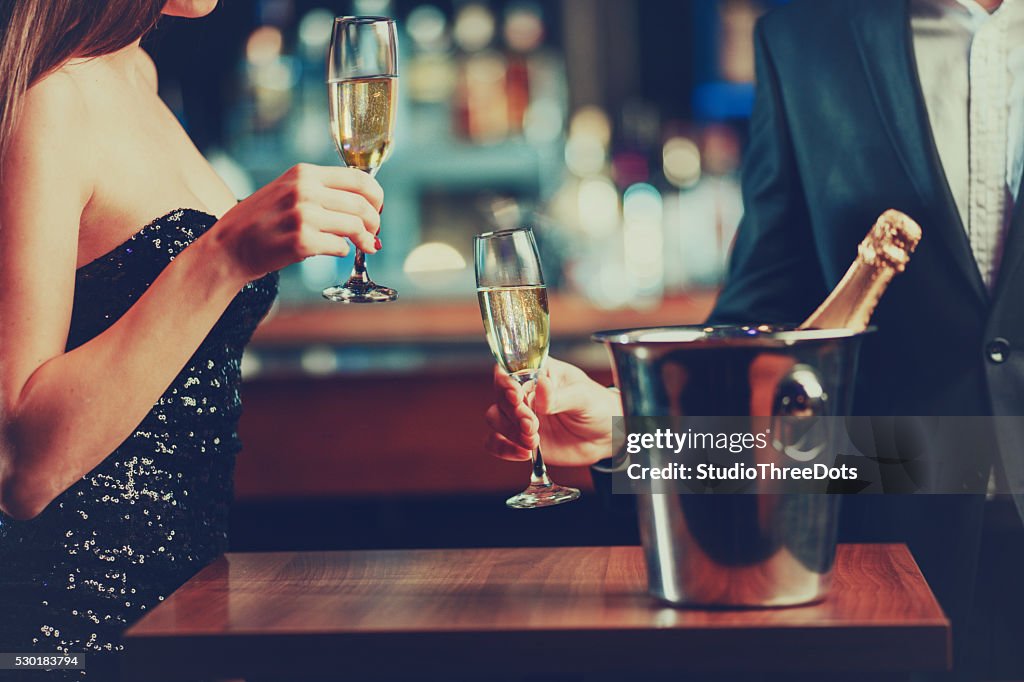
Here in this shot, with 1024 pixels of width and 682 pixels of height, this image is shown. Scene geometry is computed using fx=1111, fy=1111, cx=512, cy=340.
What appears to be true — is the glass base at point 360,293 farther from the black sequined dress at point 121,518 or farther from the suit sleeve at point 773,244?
the suit sleeve at point 773,244

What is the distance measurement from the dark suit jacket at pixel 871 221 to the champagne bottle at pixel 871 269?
38 cm

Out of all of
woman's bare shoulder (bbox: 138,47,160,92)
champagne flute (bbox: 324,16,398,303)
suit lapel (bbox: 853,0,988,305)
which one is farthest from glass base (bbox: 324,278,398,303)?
suit lapel (bbox: 853,0,988,305)

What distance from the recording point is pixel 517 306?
3.63 ft

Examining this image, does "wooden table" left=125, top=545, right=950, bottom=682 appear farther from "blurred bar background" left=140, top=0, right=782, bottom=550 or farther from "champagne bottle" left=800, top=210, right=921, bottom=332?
"blurred bar background" left=140, top=0, right=782, bottom=550

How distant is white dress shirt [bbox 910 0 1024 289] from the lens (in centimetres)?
140

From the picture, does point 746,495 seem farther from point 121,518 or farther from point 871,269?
point 121,518

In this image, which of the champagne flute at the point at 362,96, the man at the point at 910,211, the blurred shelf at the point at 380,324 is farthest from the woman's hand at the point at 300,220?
the blurred shelf at the point at 380,324

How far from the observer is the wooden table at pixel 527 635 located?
827 millimetres

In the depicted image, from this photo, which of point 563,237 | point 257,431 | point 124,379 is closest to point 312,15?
point 563,237

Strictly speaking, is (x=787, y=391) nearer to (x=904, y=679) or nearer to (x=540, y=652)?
(x=540, y=652)

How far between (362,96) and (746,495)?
59cm

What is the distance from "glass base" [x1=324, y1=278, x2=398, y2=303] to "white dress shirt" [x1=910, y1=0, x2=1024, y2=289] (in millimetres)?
726

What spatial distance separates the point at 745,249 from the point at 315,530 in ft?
4.13

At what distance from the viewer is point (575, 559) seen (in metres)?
1.11
